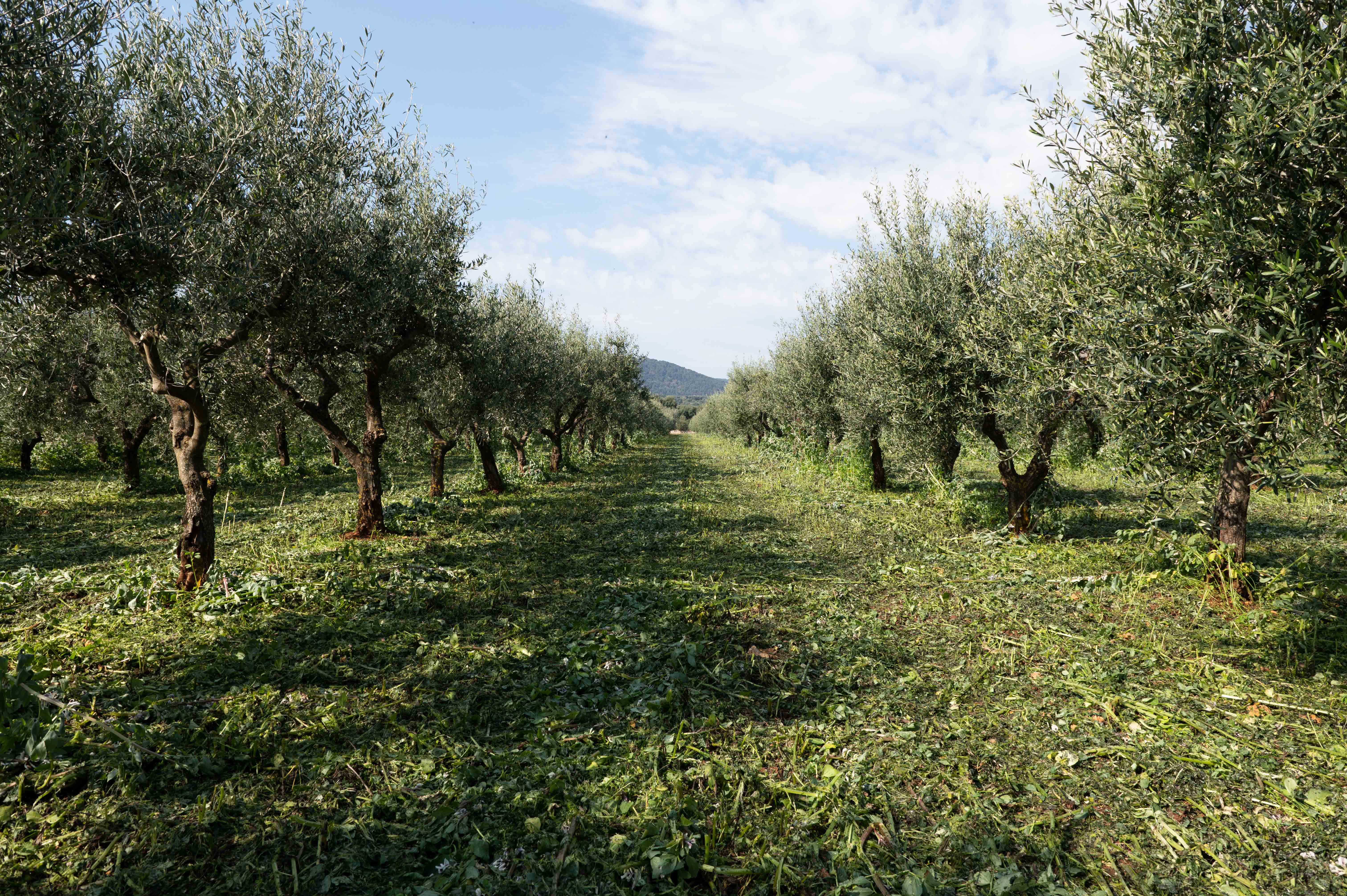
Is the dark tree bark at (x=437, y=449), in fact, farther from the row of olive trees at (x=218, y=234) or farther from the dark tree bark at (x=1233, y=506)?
the dark tree bark at (x=1233, y=506)

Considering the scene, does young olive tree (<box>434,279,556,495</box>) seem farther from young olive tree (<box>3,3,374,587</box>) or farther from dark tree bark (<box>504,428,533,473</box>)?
young olive tree (<box>3,3,374,587</box>)

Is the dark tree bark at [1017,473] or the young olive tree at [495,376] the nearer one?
the dark tree bark at [1017,473]

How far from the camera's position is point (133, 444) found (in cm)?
2692

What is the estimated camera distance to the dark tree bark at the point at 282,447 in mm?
34281

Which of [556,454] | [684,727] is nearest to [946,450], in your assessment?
[684,727]

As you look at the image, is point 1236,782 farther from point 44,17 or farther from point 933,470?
point 44,17

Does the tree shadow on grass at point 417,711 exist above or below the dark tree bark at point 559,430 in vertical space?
below

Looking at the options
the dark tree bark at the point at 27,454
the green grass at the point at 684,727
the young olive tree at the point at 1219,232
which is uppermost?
the young olive tree at the point at 1219,232

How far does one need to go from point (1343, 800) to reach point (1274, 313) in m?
4.76

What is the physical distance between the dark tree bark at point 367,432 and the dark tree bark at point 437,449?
5.24m

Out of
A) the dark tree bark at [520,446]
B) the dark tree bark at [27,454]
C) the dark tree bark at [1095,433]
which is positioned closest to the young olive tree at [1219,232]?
the dark tree bark at [1095,433]

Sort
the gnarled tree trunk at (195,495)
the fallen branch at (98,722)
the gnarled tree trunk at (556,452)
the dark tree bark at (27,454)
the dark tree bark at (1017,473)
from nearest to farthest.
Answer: the fallen branch at (98,722) → the gnarled tree trunk at (195,495) → the dark tree bark at (1017,473) → the dark tree bark at (27,454) → the gnarled tree trunk at (556,452)

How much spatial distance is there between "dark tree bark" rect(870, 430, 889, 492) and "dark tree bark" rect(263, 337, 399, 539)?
1809 centimetres

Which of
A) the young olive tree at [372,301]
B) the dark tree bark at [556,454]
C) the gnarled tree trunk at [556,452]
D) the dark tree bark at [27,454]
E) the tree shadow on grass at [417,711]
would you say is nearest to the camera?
the tree shadow on grass at [417,711]
